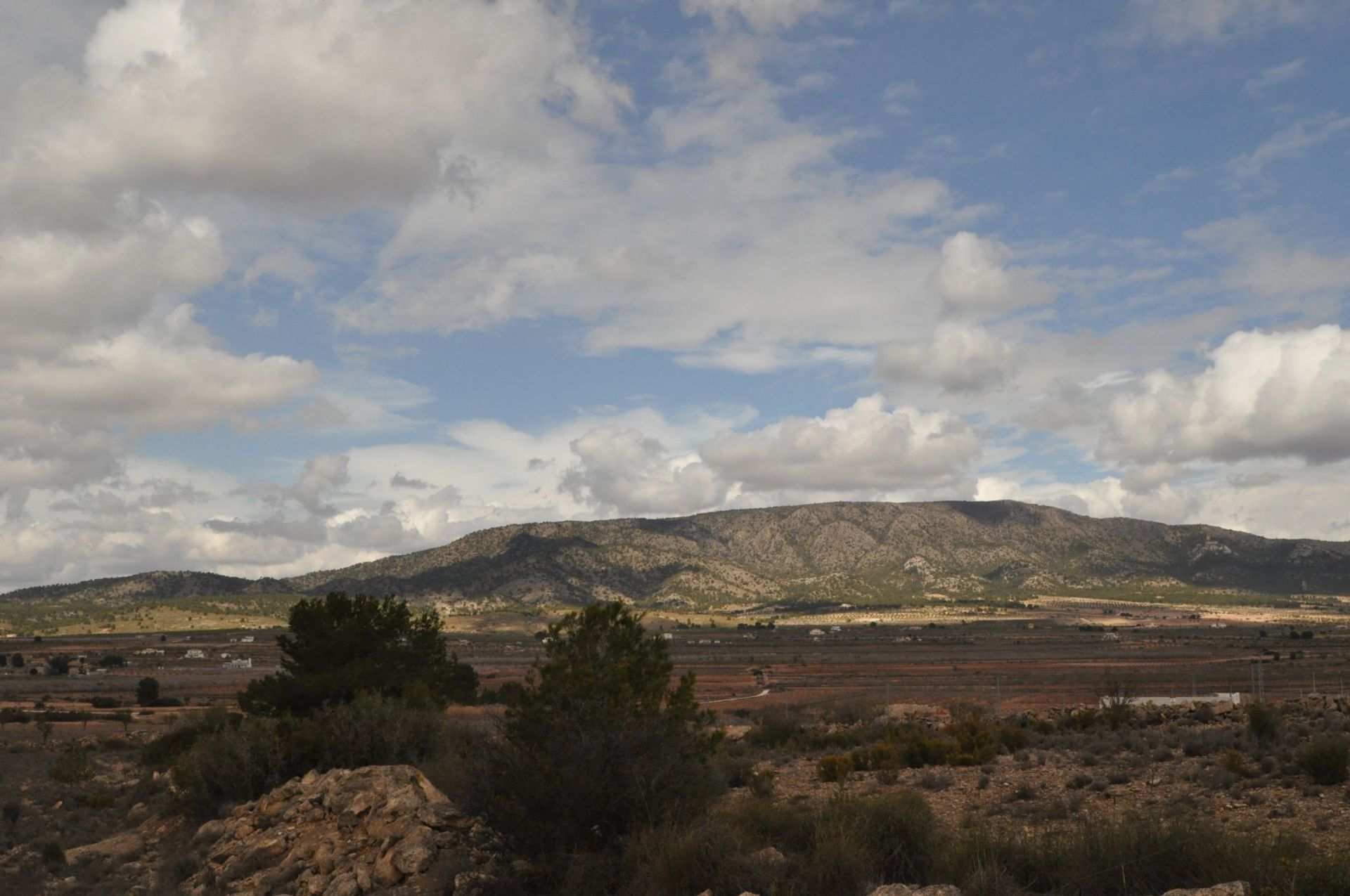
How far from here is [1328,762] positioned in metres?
16.4

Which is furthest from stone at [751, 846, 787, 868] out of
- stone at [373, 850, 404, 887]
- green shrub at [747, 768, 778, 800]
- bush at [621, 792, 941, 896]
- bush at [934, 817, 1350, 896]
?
stone at [373, 850, 404, 887]

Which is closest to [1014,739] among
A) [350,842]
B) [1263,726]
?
[1263,726]

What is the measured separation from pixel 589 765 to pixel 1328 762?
42.0 feet

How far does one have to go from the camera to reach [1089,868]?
415 inches

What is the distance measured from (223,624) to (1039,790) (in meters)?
185

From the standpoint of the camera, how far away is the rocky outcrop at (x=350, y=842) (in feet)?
50.9

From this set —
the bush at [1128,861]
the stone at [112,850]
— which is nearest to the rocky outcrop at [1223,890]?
the bush at [1128,861]

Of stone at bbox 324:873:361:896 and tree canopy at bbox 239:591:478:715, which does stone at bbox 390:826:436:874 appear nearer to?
stone at bbox 324:873:361:896

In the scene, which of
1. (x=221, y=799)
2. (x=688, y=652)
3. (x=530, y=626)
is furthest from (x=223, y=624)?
(x=221, y=799)

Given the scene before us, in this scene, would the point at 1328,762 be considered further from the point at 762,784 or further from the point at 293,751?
the point at 293,751

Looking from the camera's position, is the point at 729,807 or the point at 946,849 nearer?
the point at 946,849

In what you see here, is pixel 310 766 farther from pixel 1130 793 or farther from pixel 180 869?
pixel 1130 793

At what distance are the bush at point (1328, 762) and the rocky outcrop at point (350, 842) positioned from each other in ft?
45.9

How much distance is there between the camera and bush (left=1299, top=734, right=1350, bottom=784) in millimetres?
16328
